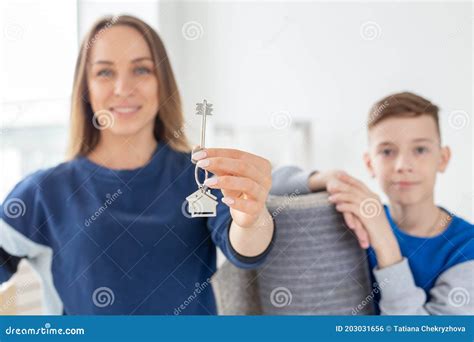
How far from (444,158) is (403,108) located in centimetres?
12

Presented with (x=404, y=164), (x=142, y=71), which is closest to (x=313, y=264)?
(x=404, y=164)

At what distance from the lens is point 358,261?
2.62 ft

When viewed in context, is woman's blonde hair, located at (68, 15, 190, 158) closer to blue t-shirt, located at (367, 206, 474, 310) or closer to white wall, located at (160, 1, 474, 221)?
white wall, located at (160, 1, 474, 221)

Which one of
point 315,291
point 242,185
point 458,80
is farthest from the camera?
point 458,80

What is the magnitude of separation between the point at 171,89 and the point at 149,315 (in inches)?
16.2

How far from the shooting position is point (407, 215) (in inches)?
32.7

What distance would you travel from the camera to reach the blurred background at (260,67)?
904 millimetres

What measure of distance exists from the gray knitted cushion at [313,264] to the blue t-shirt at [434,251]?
0.04m

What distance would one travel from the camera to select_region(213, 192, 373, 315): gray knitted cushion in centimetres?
78

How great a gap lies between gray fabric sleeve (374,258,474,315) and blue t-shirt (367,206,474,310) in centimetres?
1

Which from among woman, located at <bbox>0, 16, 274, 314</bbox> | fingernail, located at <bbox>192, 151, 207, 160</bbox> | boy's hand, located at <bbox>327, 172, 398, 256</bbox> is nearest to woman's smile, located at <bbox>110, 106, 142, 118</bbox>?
woman, located at <bbox>0, 16, 274, 314</bbox>
